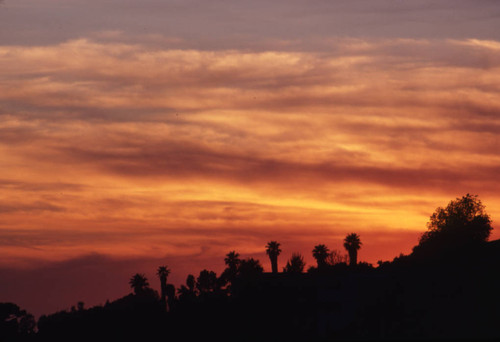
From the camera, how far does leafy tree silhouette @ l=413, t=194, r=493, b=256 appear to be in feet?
553

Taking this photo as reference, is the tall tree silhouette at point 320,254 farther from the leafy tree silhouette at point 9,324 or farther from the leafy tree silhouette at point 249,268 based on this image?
the leafy tree silhouette at point 9,324

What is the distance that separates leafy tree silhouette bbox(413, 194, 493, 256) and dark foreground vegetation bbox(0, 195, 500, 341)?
24 cm

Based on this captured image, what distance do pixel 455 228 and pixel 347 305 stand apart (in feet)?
163

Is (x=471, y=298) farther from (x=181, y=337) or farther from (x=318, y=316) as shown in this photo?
(x=181, y=337)

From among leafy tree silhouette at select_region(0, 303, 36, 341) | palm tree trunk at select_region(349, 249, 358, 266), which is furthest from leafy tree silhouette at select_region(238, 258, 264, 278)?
leafy tree silhouette at select_region(0, 303, 36, 341)

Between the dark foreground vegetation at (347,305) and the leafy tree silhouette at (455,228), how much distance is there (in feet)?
0.79

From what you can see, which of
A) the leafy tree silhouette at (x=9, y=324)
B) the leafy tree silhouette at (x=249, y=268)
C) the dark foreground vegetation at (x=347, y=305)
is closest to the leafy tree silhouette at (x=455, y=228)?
the dark foreground vegetation at (x=347, y=305)

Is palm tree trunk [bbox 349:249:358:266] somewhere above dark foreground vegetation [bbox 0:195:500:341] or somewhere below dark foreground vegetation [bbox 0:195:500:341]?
above

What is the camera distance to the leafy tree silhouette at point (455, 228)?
16862 centimetres

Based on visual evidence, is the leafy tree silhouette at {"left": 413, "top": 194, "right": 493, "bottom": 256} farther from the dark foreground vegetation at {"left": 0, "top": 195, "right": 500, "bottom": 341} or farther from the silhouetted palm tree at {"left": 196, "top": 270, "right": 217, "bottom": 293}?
the silhouetted palm tree at {"left": 196, "top": 270, "right": 217, "bottom": 293}

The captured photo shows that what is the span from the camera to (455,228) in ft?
569

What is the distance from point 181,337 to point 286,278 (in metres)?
28.6

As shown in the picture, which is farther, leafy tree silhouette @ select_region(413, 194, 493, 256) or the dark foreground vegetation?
leafy tree silhouette @ select_region(413, 194, 493, 256)

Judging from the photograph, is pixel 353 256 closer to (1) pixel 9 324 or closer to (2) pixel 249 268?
(2) pixel 249 268
